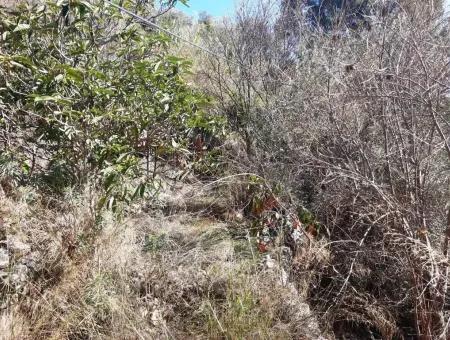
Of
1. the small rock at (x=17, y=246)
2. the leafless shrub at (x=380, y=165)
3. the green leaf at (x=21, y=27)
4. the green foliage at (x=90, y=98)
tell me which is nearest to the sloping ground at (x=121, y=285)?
the small rock at (x=17, y=246)

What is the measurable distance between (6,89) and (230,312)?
2071mm

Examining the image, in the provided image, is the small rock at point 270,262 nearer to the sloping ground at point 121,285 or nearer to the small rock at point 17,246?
the sloping ground at point 121,285

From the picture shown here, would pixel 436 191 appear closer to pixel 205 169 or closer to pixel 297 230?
pixel 297 230

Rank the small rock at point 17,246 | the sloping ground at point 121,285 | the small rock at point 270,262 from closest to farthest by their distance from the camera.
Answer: the sloping ground at point 121,285 < the small rock at point 17,246 < the small rock at point 270,262

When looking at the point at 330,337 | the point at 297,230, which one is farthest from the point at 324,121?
the point at 330,337

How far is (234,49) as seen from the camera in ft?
19.3

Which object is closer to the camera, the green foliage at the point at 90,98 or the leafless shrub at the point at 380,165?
the leafless shrub at the point at 380,165

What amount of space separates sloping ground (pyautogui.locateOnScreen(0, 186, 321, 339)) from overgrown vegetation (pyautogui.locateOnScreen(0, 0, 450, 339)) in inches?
0.5

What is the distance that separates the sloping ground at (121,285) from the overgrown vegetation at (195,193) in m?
0.01

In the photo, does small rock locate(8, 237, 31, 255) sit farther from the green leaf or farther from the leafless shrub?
the leafless shrub

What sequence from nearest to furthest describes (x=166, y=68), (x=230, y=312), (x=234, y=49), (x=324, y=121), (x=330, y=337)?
(x=230, y=312)
(x=330, y=337)
(x=166, y=68)
(x=324, y=121)
(x=234, y=49)

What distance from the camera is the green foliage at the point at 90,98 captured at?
3.12 metres

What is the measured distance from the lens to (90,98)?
Answer: 337 cm

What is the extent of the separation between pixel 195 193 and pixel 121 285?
1.56 m
